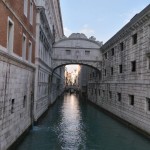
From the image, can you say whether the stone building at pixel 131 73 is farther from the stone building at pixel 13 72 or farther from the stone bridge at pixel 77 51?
the stone building at pixel 13 72

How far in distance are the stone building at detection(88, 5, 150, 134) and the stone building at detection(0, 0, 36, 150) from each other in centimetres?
753

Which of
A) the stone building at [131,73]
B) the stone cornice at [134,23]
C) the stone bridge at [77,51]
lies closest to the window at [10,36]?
the stone building at [131,73]

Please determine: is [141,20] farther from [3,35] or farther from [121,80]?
[3,35]

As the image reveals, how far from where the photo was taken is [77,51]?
29031 millimetres

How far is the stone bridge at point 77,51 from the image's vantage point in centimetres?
2895

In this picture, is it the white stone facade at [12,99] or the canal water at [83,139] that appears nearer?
the white stone facade at [12,99]

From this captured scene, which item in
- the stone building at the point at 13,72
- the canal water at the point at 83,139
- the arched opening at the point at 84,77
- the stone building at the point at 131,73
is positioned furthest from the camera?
the arched opening at the point at 84,77

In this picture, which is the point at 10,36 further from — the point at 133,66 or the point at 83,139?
the point at 133,66

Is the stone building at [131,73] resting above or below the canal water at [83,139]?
above

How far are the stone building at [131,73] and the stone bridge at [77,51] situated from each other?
386cm

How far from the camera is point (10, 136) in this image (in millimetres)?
10023

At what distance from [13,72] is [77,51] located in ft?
63.2

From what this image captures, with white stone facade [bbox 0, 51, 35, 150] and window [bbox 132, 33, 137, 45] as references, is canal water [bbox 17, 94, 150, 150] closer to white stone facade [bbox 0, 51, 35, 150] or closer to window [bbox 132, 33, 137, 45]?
white stone facade [bbox 0, 51, 35, 150]

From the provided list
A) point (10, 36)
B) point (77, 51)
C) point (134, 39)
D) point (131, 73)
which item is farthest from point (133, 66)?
point (77, 51)
